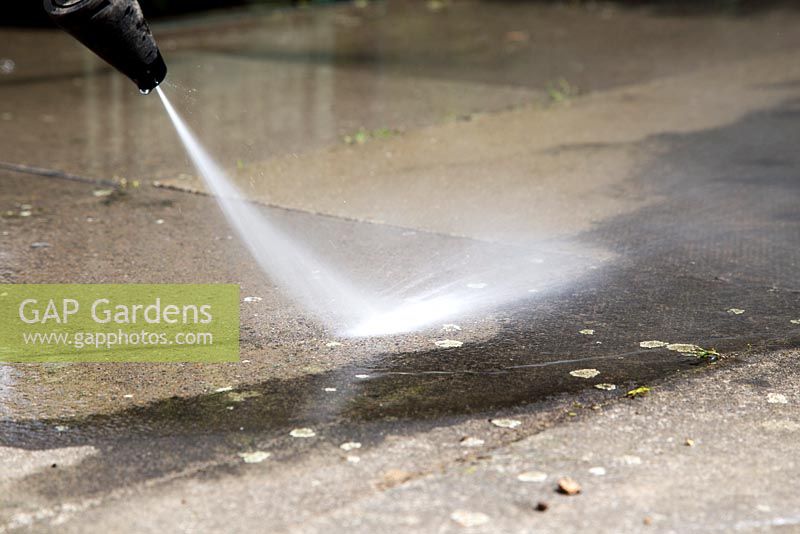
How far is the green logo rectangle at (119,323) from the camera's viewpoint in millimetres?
3977

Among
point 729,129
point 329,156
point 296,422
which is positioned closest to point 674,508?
point 296,422

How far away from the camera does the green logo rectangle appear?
13.0 ft

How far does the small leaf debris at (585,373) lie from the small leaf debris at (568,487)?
0.78 meters

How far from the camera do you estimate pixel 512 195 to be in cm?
597

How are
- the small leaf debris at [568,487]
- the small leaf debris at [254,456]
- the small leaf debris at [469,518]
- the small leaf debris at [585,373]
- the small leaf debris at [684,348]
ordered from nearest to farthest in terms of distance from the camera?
the small leaf debris at [469,518]
the small leaf debris at [568,487]
the small leaf debris at [254,456]
the small leaf debris at [585,373]
the small leaf debris at [684,348]

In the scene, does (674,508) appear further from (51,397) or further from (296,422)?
(51,397)

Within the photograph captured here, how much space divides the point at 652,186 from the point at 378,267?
187cm

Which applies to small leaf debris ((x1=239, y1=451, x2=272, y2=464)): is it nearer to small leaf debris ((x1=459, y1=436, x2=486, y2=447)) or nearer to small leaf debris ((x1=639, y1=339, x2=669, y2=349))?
small leaf debris ((x1=459, y1=436, x2=486, y2=447))

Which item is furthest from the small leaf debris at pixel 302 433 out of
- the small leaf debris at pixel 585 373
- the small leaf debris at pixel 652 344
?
the small leaf debris at pixel 652 344

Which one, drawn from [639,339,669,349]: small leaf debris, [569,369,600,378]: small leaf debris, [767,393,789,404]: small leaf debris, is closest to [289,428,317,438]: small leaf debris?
[569,369,600,378]: small leaf debris

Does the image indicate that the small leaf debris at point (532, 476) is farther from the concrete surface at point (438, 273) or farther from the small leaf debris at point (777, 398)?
the small leaf debris at point (777, 398)

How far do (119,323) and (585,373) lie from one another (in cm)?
169

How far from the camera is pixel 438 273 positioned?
4.82 meters

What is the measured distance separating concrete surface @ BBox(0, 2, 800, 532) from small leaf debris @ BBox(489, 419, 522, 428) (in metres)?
0.02
